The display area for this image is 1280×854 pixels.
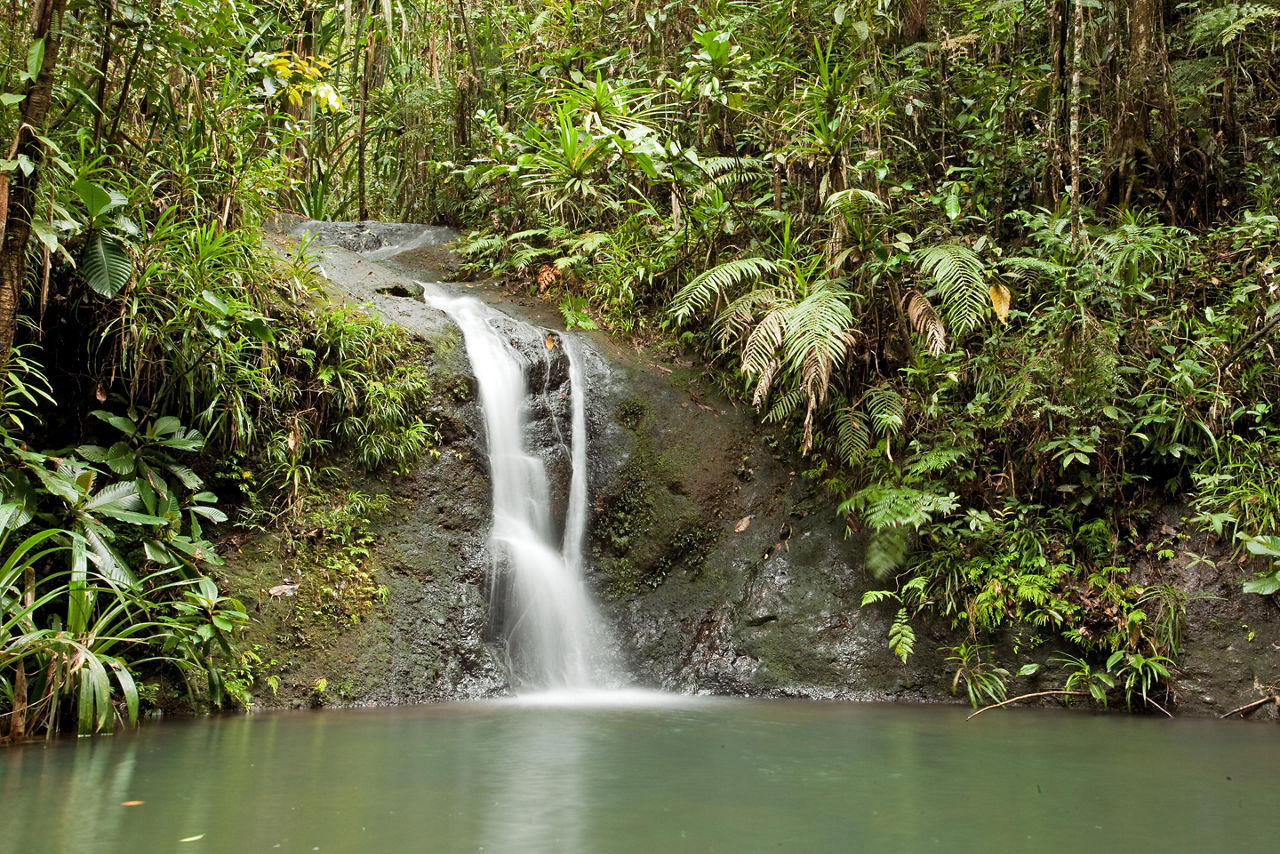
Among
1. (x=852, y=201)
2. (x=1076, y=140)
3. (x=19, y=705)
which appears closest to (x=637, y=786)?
(x=19, y=705)

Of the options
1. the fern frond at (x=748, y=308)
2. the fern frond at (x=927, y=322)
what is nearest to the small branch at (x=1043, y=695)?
the fern frond at (x=927, y=322)

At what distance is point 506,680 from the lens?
5367 mm

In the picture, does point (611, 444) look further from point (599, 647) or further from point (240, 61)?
point (240, 61)

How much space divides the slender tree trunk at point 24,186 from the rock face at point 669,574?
7.25 feet

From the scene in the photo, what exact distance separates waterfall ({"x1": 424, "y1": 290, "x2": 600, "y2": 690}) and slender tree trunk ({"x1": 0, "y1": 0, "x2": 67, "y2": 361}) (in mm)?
2850

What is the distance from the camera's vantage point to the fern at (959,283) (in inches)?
223

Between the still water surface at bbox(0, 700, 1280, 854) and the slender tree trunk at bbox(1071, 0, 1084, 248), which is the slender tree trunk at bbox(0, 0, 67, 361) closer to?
the still water surface at bbox(0, 700, 1280, 854)

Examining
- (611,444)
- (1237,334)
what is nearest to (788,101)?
(611,444)

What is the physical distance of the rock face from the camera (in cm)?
503

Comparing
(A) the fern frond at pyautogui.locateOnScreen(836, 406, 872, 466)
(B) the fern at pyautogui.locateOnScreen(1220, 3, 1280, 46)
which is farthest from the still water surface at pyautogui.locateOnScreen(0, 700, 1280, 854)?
(B) the fern at pyautogui.locateOnScreen(1220, 3, 1280, 46)

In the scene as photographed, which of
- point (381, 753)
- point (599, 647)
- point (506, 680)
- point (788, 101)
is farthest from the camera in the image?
point (788, 101)

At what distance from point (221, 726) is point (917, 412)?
4423 millimetres

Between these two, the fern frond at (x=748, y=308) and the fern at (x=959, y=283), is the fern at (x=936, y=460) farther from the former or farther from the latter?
the fern frond at (x=748, y=308)

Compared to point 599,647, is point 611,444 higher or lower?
higher
